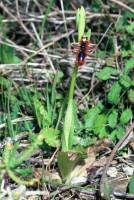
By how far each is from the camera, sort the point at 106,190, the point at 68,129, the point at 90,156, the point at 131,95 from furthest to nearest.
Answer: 1. the point at 131,95
2. the point at 90,156
3. the point at 68,129
4. the point at 106,190

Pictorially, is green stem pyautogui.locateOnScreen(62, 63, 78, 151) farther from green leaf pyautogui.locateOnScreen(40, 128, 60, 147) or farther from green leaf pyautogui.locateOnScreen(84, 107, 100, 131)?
green leaf pyautogui.locateOnScreen(84, 107, 100, 131)

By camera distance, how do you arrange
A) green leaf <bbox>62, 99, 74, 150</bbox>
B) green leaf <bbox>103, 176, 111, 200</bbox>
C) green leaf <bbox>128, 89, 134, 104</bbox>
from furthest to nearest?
green leaf <bbox>128, 89, 134, 104</bbox> < green leaf <bbox>62, 99, 74, 150</bbox> < green leaf <bbox>103, 176, 111, 200</bbox>

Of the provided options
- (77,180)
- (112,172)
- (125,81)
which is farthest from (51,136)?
(125,81)

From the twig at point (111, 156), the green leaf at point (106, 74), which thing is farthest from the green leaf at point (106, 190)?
the green leaf at point (106, 74)

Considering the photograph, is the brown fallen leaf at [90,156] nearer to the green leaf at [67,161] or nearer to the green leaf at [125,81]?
the green leaf at [67,161]

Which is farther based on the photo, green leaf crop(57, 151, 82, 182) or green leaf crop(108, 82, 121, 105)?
green leaf crop(108, 82, 121, 105)

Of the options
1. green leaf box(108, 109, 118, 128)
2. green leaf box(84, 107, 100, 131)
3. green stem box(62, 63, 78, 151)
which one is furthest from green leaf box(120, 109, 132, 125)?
green stem box(62, 63, 78, 151)

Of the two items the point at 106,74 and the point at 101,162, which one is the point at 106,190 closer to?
the point at 101,162
